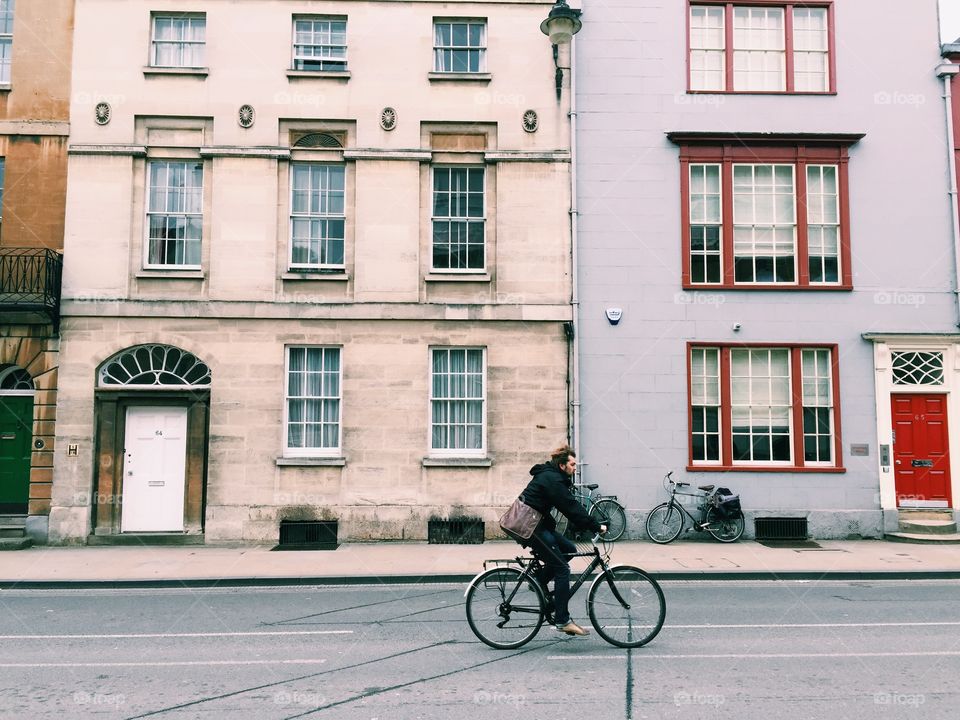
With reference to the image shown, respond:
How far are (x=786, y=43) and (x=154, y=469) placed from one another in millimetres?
15730

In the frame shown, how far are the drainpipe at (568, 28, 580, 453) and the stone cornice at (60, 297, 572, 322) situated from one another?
1.04ft

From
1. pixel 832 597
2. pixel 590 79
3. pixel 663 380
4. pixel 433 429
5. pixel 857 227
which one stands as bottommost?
pixel 832 597

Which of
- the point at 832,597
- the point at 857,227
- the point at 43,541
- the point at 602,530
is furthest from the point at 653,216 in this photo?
the point at 43,541

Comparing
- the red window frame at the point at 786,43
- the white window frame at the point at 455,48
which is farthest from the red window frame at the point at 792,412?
the white window frame at the point at 455,48

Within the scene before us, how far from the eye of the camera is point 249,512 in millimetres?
15344

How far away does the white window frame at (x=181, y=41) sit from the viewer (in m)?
16.2

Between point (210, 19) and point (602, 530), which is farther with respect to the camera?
point (210, 19)

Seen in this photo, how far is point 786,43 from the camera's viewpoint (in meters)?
16.4

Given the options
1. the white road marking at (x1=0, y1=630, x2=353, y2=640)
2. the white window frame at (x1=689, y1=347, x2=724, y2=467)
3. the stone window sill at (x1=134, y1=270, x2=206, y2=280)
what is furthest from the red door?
the stone window sill at (x1=134, y1=270, x2=206, y2=280)

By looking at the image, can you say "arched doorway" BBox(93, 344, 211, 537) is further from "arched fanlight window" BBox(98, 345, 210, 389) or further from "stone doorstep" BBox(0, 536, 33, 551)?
"stone doorstep" BBox(0, 536, 33, 551)

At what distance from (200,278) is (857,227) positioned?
13.6 metres

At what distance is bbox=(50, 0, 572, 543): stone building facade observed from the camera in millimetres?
15438

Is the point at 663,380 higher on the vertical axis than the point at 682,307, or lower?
lower

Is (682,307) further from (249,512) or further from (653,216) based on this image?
(249,512)
